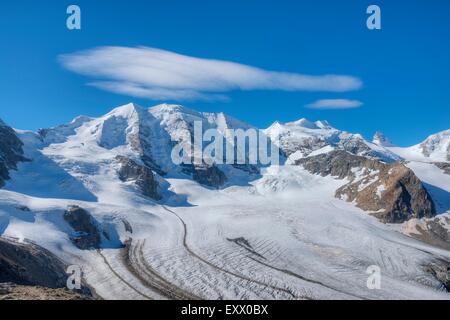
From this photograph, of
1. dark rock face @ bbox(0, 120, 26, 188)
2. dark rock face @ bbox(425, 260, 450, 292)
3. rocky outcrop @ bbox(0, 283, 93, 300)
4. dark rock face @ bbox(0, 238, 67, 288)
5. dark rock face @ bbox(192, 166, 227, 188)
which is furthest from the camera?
dark rock face @ bbox(192, 166, 227, 188)

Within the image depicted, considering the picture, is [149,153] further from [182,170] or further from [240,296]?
[240,296]

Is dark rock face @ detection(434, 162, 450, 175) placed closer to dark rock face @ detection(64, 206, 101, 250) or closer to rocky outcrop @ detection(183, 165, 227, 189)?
rocky outcrop @ detection(183, 165, 227, 189)

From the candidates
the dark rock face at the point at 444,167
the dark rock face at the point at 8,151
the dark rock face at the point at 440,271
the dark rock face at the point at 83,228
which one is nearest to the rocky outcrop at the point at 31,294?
the dark rock face at the point at 83,228

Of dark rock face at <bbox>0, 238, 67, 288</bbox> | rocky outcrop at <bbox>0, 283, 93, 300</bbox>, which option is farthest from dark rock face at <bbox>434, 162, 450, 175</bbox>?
rocky outcrop at <bbox>0, 283, 93, 300</bbox>

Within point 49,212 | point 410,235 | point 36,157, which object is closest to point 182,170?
point 36,157

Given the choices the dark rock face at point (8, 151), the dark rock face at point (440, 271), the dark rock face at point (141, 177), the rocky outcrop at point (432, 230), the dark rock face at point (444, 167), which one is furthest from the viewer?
the dark rock face at point (444, 167)

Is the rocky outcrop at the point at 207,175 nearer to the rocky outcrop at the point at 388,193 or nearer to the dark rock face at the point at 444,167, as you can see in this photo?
the rocky outcrop at the point at 388,193
